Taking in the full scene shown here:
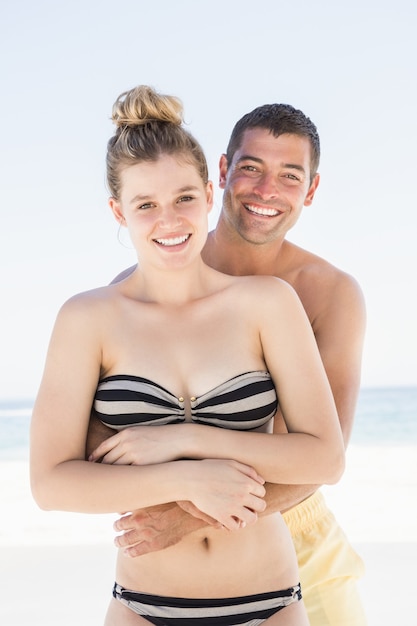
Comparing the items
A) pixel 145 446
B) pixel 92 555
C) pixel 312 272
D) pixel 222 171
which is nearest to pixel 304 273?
pixel 312 272

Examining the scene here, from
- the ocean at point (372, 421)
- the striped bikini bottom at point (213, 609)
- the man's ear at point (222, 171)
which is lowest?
the striped bikini bottom at point (213, 609)

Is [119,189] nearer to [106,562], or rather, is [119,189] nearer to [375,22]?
[106,562]

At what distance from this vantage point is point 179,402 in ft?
7.47

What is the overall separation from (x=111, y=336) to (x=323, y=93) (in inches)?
806

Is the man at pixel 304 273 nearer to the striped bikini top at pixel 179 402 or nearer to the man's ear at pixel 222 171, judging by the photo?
the man's ear at pixel 222 171

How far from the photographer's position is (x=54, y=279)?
75.4 ft

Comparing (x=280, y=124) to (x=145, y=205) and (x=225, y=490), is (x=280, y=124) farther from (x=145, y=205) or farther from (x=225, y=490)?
(x=225, y=490)

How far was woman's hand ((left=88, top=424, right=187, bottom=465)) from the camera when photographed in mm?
2180

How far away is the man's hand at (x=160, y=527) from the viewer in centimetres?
218

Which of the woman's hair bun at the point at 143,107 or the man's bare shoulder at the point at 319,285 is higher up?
the woman's hair bun at the point at 143,107

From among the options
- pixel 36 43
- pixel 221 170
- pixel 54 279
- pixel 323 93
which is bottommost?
pixel 221 170

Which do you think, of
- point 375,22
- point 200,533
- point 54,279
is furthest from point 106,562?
point 375,22

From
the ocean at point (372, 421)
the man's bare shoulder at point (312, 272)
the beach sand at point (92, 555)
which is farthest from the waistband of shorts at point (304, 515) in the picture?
the ocean at point (372, 421)

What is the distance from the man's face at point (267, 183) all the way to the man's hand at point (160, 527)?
1.27m
